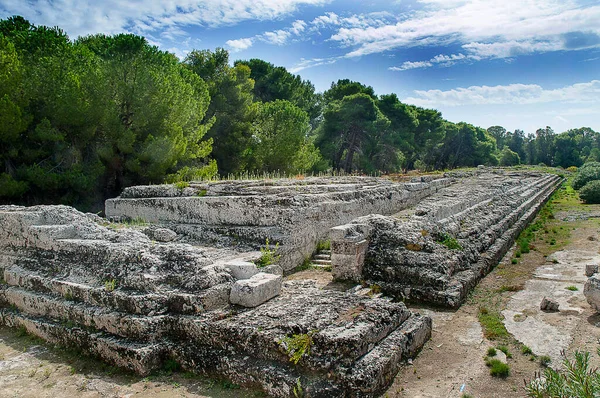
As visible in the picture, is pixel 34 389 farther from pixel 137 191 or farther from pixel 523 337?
pixel 137 191

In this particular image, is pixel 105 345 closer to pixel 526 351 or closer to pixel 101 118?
pixel 526 351

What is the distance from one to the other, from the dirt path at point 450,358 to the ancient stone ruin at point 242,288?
16cm

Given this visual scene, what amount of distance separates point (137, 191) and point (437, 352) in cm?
788

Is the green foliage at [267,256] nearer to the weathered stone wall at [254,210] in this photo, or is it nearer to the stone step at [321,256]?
the weathered stone wall at [254,210]

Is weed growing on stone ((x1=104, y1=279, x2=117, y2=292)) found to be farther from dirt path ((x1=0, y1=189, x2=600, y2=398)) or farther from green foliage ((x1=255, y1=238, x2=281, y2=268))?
green foliage ((x1=255, y1=238, x2=281, y2=268))

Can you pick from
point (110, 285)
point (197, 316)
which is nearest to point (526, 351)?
point (197, 316)

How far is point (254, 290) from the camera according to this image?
4.63 m

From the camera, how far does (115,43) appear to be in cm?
1401

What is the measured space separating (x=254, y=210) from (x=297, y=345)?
3824 millimetres

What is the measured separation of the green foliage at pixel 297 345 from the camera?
3.73 metres

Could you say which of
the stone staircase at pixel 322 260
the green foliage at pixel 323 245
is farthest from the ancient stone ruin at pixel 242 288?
the stone staircase at pixel 322 260

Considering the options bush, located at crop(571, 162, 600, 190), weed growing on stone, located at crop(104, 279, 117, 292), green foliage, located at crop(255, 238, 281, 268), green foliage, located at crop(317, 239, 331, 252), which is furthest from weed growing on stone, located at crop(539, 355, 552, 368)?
bush, located at crop(571, 162, 600, 190)

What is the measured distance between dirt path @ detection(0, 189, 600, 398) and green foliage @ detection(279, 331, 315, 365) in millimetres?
522

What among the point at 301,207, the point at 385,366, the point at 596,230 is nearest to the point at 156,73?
the point at 301,207
